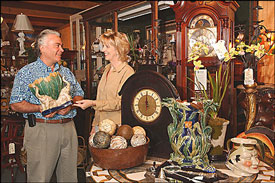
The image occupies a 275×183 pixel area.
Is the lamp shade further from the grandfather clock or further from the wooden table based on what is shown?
the grandfather clock

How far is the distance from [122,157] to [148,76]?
284 millimetres

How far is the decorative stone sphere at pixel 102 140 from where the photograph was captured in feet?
2.54

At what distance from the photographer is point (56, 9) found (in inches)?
31.7

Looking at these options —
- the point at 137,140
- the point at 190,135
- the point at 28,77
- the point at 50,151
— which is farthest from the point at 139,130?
the point at 28,77

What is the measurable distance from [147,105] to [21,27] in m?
0.45

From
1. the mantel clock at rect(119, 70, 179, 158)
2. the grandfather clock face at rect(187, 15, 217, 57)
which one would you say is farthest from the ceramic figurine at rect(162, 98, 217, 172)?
the grandfather clock face at rect(187, 15, 217, 57)

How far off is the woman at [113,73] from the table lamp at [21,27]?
0.44 m

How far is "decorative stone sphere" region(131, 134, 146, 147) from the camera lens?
2.62 ft

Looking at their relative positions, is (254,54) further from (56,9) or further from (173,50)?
(173,50)

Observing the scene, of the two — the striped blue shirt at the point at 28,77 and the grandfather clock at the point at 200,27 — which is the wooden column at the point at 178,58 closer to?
the grandfather clock at the point at 200,27

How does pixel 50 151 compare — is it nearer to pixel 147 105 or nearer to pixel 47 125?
pixel 47 125

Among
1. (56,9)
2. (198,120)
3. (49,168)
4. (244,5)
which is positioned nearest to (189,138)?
(198,120)

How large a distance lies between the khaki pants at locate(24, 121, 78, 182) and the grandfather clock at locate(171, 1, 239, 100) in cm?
124

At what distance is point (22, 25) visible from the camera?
0.65 metres
